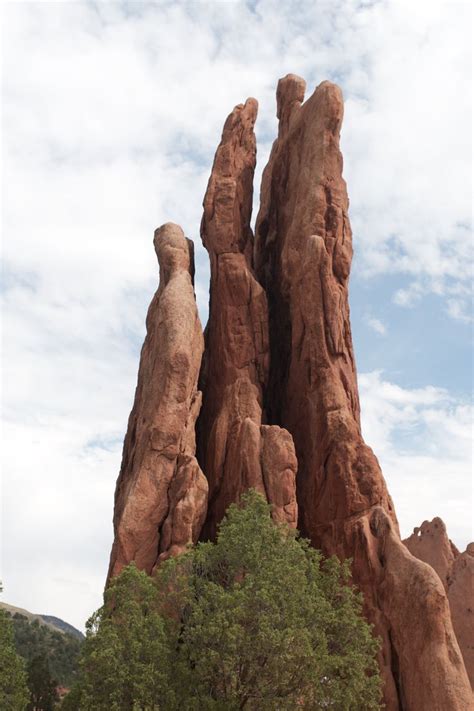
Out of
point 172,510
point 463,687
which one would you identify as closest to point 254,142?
point 172,510

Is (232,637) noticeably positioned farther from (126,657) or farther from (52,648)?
(52,648)

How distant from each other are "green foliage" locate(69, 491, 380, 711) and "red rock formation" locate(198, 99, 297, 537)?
453 cm

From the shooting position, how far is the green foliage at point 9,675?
33.1 m

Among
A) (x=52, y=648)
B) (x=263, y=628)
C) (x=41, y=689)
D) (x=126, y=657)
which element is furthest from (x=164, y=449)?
(x=52, y=648)

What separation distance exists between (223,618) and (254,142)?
32372 mm

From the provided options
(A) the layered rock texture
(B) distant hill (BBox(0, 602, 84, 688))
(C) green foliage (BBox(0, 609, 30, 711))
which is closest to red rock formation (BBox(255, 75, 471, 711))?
(A) the layered rock texture

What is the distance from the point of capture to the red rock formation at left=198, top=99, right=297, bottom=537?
1446 inches

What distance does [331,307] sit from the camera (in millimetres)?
41625

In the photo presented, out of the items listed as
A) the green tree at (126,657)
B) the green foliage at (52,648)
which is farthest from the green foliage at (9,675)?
the green foliage at (52,648)

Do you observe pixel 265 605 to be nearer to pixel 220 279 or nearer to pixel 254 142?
pixel 220 279

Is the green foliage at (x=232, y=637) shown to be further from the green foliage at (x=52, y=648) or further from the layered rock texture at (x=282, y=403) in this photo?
the green foliage at (x=52, y=648)

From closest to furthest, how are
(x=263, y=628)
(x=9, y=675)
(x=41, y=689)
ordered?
(x=263, y=628) → (x=9, y=675) → (x=41, y=689)

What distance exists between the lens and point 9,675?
110 feet

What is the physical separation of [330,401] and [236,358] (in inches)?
251
